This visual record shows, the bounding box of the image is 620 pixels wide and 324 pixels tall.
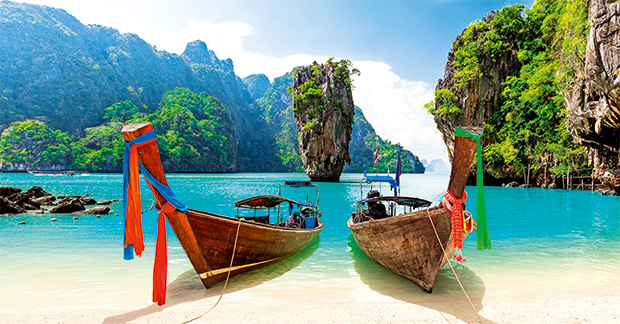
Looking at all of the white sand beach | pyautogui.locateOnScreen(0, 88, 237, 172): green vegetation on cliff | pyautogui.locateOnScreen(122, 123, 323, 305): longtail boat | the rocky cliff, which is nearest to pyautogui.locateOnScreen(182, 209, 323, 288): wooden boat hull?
pyautogui.locateOnScreen(122, 123, 323, 305): longtail boat

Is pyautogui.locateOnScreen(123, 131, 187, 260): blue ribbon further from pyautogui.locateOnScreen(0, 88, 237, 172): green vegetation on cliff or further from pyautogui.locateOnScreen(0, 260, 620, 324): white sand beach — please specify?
pyautogui.locateOnScreen(0, 88, 237, 172): green vegetation on cliff

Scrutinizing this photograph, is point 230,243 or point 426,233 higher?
point 426,233

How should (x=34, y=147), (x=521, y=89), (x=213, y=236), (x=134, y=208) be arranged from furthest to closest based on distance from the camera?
(x=34, y=147), (x=521, y=89), (x=213, y=236), (x=134, y=208)

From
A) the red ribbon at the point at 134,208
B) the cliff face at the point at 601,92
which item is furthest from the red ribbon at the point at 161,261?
the cliff face at the point at 601,92

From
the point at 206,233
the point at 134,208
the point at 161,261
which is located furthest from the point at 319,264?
the point at 134,208

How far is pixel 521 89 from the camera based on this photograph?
41531 mm

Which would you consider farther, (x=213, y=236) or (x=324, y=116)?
(x=324, y=116)

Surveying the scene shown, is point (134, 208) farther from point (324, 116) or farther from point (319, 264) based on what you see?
point (324, 116)

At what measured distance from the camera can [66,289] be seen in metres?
7.15

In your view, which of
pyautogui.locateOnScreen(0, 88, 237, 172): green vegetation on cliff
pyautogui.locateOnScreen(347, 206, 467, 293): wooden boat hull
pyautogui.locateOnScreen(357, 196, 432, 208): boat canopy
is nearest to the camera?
pyautogui.locateOnScreen(347, 206, 467, 293): wooden boat hull

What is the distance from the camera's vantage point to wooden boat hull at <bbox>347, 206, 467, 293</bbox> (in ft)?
19.7

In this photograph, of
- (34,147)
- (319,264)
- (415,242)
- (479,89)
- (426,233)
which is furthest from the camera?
(34,147)

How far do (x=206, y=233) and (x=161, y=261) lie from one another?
1029 mm

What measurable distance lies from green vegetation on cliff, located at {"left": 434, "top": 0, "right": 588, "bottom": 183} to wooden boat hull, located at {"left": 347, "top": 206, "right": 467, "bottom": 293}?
36.8 meters
